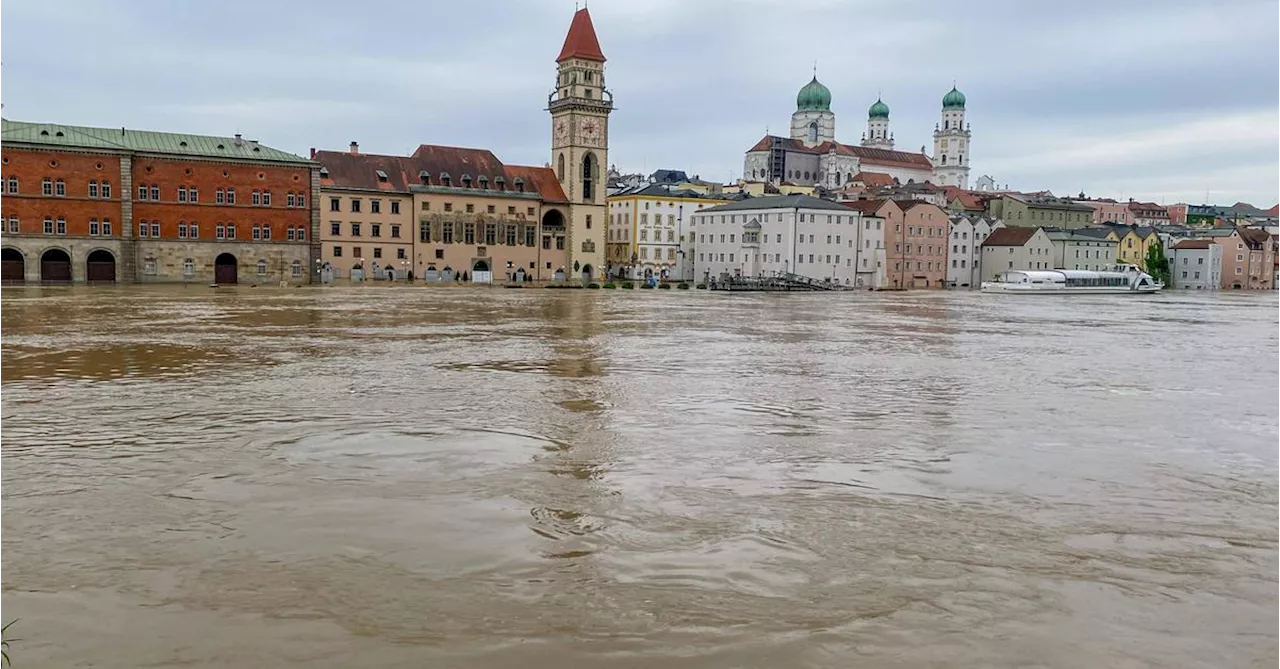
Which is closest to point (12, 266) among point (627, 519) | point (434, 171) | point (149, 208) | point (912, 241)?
point (149, 208)

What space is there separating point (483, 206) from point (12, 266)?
40.9 meters

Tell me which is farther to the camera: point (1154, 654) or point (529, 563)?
point (529, 563)

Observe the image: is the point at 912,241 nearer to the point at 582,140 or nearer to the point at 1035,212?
the point at 1035,212

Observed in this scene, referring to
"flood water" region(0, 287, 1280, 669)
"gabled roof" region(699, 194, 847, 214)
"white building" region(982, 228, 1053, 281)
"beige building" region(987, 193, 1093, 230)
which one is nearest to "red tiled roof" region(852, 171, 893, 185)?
"beige building" region(987, 193, 1093, 230)

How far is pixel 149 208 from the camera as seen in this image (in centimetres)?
7750

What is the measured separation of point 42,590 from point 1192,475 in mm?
11596

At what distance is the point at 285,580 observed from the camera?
7473 millimetres

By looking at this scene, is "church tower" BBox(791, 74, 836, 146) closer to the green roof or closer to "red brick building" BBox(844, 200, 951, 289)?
"red brick building" BBox(844, 200, 951, 289)

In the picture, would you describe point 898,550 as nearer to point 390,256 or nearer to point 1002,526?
point 1002,526

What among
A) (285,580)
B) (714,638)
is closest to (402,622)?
(285,580)

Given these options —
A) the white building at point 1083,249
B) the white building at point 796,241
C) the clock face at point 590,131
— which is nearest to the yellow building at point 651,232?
the white building at point 796,241

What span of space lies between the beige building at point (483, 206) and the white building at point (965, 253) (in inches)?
1820

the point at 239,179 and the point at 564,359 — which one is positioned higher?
the point at 239,179

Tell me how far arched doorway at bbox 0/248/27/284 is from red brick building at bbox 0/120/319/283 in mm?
72
